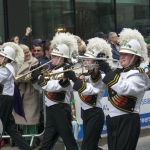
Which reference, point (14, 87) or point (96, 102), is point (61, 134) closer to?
point (96, 102)

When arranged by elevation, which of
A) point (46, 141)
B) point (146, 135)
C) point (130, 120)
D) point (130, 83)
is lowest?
point (146, 135)

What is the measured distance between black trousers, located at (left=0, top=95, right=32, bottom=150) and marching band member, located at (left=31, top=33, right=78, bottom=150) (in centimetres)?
61

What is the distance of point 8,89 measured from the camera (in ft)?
23.4

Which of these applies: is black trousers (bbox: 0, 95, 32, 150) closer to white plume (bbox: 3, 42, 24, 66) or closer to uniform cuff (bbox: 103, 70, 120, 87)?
white plume (bbox: 3, 42, 24, 66)

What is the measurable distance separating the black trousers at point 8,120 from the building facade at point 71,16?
4.78 meters

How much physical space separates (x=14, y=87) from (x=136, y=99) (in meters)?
2.63

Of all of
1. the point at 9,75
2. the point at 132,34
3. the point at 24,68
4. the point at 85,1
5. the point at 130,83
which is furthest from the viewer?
the point at 85,1

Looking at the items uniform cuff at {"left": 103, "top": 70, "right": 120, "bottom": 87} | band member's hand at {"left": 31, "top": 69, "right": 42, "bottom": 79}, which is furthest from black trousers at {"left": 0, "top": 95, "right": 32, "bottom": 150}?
uniform cuff at {"left": 103, "top": 70, "right": 120, "bottom": 87}

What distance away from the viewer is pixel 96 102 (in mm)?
6547

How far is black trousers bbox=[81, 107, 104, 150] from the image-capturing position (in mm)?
6379

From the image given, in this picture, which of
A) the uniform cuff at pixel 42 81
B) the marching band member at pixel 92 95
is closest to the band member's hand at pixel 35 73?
the uniform cuff at pixel 42 81

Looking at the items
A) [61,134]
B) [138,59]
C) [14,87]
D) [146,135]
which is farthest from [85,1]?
[138,59]

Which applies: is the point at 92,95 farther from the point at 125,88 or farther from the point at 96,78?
the point at 125,88

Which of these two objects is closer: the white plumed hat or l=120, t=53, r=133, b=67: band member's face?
l=120, t=53, r=133, b=67: band member's face
